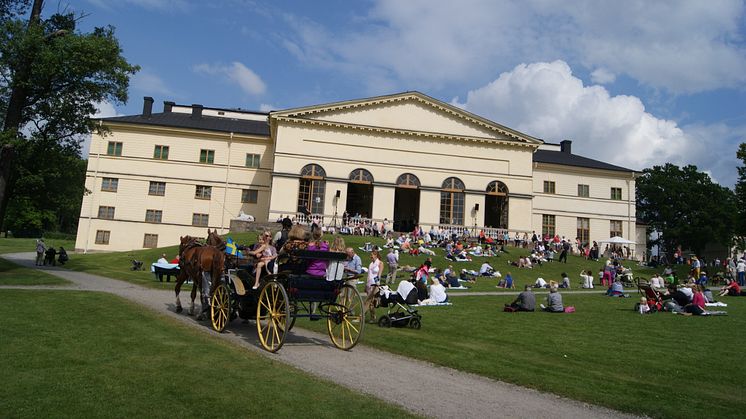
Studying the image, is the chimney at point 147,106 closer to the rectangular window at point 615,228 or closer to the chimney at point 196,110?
the chimney at point 196,110

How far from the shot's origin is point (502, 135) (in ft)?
155

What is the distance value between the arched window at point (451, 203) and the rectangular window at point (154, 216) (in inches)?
975

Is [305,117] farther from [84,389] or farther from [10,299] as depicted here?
[84,389]

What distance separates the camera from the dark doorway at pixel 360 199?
149ft

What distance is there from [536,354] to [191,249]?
8.15 m

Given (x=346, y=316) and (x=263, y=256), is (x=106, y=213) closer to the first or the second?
(x=263, y=256)

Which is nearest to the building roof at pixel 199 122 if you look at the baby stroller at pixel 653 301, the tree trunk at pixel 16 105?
the tree trunk at pixel 16 105

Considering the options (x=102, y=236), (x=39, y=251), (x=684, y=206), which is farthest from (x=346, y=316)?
(x=684, y=206)

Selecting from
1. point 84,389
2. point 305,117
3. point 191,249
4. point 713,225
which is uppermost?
point 305,117

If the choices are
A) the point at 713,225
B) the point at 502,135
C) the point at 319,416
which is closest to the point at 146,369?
the point at 319,416

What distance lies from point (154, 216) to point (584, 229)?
41060 millimetres

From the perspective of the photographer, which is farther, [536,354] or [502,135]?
[502,135]

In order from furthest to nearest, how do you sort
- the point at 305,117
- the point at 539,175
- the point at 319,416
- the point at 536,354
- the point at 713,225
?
the point at 713,225, the point at 539,175, the point at 305,117, the point at 536,354, the point at 319,416

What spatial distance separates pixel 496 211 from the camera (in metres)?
47.8
